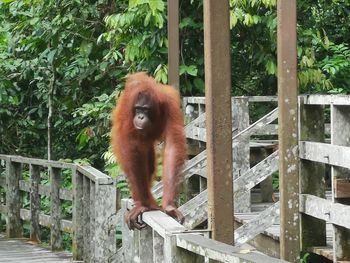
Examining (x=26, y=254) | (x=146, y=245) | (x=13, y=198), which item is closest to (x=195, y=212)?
(x=146, y=245)

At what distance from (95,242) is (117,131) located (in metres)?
1.97

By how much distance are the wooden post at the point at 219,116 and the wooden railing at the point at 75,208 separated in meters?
2.57

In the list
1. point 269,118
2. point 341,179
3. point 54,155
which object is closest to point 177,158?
point 341,179

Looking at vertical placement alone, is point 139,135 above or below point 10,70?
below

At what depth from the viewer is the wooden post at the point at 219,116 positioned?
4652mm

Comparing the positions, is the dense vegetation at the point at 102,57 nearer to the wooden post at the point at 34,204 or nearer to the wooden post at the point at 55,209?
the wooden post at the point at 34,204

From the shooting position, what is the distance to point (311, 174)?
6035 millimetres

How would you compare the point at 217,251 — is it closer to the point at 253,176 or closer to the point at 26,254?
the point at 253,176

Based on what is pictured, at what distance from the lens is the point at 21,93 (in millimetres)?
12867

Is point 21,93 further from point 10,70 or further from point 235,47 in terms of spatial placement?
point 235,47

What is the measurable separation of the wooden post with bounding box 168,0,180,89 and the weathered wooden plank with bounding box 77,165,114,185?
116cm

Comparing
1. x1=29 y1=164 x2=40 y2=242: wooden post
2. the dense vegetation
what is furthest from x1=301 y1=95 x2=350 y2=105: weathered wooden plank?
x1=29 y1=164 x2=40 y2=242: wooden post

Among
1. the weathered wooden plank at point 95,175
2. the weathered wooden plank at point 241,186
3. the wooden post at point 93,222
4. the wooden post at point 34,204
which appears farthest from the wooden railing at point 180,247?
the wooden post at point 34,204

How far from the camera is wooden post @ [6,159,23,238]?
10594 mm
